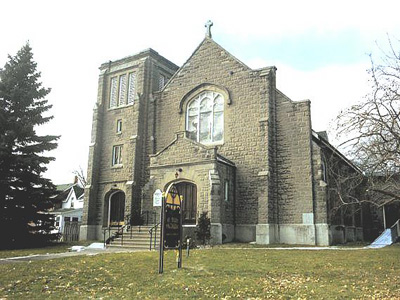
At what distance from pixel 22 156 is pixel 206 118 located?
11337 mm

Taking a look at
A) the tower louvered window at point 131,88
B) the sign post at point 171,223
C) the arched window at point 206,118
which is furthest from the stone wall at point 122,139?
the sign post at point 171,223

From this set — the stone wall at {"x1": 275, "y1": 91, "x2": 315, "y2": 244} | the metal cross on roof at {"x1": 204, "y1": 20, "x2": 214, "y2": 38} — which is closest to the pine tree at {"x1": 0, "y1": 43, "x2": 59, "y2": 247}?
the metal cross on roof at {"x1": 204, "y1": 20, "x2": 214, "y2": 38}

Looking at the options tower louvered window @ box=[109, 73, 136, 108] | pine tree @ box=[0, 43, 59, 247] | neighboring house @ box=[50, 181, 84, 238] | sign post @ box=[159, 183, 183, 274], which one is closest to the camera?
sign post @ box=[159, 183, 183, 274]

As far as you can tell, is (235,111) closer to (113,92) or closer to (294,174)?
(294,174)

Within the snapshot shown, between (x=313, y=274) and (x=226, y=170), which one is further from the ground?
(x=226, y=170)

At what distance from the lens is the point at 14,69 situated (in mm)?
24766

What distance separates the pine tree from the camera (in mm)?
22578

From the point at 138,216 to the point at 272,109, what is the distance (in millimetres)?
10518

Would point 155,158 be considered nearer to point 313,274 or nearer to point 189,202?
point 189,202

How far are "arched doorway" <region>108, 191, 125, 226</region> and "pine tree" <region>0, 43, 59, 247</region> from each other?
17.5 ft

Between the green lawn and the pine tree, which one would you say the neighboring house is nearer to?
the pine tree

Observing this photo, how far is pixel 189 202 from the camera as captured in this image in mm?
23234

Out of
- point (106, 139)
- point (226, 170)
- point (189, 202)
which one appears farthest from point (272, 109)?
point (106, 139)

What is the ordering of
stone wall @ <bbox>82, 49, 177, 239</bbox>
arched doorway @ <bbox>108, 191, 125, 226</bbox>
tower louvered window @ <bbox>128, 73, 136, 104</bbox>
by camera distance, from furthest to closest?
tower louvered window @ <bbox>128, 73, 136, 104</bbox> → arched doorway @ <bbox>108, 191, 125, 226</bbox> → stone wall @ <bbox>82, 49, 177, 239</bbox>
